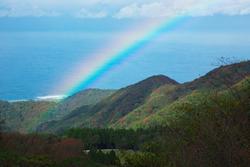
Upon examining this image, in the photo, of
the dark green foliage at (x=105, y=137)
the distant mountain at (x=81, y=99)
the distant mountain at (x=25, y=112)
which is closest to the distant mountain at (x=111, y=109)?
the distant mountain at (x=25, y=112)

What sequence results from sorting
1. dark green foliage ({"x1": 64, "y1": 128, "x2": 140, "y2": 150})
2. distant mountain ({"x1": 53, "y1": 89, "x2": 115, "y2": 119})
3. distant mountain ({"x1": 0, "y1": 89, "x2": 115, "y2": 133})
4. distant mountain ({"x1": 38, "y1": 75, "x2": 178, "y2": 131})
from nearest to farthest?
dark green foliage ({"x1": 64, "y1": 128, "x2": 140, "y2": 150})
distant mountain ({"x1": 38, "y1": 75, "x2": 178, "y2": 131})
distant mountain ({"x1": 0, "y1": 89, "x2": 115, "y2": 133})
distant mountain ({"x1": 53, "y1": 89, "x2": 115, "y2": 119})

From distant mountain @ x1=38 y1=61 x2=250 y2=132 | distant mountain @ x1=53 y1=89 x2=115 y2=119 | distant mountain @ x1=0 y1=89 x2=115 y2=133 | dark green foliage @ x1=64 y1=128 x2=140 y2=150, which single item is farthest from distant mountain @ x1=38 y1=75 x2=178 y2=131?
dark green foliage @ x1=64 y1=128 x2=140 y2=150

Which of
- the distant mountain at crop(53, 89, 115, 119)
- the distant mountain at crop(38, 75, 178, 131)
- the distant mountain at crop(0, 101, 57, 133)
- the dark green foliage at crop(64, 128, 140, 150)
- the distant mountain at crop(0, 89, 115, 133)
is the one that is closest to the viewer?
the dark green foliage at crop(64, 128, 140, 150)

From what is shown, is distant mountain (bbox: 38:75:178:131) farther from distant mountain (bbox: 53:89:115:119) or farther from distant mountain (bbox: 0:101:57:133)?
distant mountain (bbox: 53:89:115:119)

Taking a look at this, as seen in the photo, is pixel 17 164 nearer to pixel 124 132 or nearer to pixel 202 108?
pixel 202 108

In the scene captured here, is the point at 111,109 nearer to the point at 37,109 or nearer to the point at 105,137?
the point at 37,109

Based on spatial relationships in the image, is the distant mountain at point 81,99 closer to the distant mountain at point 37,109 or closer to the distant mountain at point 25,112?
the distant mountain at point 37,109

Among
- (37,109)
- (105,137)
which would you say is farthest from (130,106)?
(105,137)

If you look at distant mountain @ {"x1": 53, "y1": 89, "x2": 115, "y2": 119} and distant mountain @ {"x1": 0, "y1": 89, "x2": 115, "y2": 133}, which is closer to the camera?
distant mountain @ {"x1": 0, "y1": 89, "x2": 115, "y2": 133}

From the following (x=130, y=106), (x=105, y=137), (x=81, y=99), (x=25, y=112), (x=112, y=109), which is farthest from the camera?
(x=81, y=99)
